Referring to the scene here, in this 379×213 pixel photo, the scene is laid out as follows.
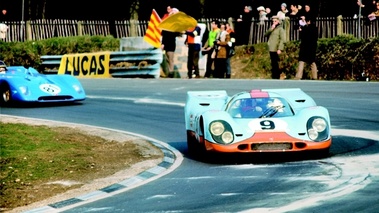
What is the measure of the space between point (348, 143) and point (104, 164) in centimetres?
356

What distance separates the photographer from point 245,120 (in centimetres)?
1173

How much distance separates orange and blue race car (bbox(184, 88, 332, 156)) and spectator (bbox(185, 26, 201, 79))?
12895 mm

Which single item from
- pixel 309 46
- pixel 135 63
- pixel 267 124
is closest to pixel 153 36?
pixel 135 63

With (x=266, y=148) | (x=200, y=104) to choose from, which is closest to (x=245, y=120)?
(x=266, y=148)

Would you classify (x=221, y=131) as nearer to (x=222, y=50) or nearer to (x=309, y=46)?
(x=309, y=46)

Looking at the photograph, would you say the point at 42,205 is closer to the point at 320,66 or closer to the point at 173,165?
the point at 173,165

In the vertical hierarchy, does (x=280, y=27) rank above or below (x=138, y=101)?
above

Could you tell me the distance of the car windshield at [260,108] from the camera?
12.0m

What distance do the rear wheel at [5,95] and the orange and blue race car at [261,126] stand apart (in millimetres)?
9113

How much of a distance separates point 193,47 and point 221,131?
13904 mm

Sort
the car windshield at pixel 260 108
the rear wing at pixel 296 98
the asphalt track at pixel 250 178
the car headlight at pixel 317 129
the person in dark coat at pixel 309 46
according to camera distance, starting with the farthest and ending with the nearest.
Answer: the person in dark coat at pixel 309 46 < the rear wing at pixel 296 98 < the car windshield at pixel 260 108 < the car headlight at pixel 317 129 < the asphalt track at pixel 250 178

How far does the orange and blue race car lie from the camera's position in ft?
37.3

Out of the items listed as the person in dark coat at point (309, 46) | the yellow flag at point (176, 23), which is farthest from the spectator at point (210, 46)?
the person in dark coat at point (309, 46)

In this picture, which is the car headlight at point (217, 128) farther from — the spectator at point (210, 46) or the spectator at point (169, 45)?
the spectator at point (169, 45)
